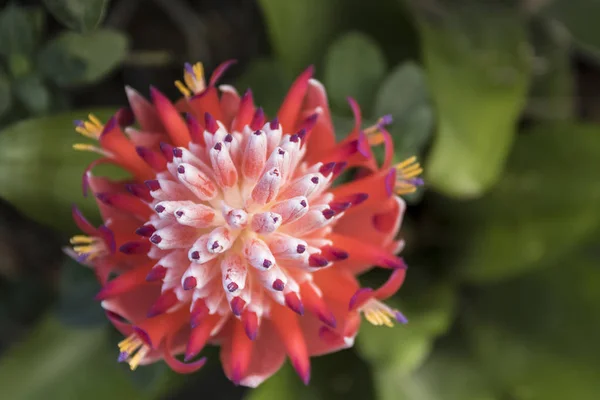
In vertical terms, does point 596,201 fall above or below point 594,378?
above

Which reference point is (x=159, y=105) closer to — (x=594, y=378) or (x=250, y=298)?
(x=250, y=298)

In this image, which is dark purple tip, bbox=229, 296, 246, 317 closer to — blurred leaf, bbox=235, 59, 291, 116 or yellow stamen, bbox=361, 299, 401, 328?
yellow stamen, bbox=361, 299, 401, 328

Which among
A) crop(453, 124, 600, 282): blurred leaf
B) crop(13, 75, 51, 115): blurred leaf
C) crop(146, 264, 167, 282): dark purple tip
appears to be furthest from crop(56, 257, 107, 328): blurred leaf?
crop(453, 124, 600, 282): blurred leaf

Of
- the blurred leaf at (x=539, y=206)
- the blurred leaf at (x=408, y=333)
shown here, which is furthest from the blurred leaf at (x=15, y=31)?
the blurred leaf at (x=539, y=206)

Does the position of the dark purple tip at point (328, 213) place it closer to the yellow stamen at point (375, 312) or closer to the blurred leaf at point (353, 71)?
the yellow stamen at point (375, 312)

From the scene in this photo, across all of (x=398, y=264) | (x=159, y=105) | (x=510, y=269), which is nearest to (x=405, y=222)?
(x=510, y=269)

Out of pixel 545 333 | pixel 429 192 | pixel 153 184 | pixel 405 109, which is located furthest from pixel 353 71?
pixel 545 333

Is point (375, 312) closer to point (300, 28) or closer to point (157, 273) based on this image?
point (157, 273)
